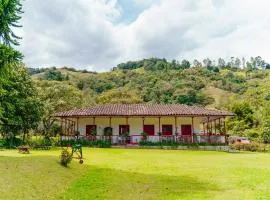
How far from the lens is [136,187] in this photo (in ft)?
43.7

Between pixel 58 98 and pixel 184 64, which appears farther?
pixel 184 64

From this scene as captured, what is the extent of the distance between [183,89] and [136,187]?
74.0 m

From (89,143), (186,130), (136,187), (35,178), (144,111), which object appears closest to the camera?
(35,178)

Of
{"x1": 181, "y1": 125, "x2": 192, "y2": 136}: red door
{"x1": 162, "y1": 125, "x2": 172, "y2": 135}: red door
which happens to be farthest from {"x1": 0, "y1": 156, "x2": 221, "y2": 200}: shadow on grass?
{"x1": 181, "y1": 125, "x2": 192, "y2": 136}: red door

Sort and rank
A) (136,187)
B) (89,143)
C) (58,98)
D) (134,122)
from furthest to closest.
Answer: (58,98) → (134,122) → (89,143) → (136,187)

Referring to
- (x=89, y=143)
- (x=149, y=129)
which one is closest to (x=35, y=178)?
(x=89, y=143)

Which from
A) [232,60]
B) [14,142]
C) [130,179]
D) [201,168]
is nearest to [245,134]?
[14,142]

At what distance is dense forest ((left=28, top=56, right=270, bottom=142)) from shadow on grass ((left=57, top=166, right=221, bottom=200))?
33972mm

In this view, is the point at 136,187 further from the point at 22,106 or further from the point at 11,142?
the point at 11,142

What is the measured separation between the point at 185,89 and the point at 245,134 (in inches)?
1412

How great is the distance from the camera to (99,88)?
98.8 meters

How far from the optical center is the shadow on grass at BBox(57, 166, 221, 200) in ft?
38.7

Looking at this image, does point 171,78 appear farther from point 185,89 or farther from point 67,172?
point 67,172

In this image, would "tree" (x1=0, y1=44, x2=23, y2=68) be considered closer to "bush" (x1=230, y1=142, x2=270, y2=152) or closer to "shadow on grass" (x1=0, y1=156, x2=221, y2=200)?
"shadow on grass" (x1=0, y1=156, x2=221, y2=200)
